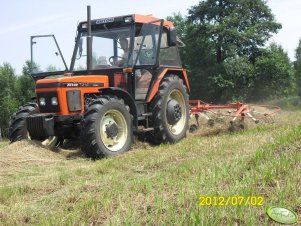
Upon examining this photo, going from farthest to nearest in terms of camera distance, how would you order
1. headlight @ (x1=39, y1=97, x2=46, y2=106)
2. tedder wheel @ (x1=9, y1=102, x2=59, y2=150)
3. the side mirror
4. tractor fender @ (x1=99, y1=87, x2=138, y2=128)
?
the side mirror < tedder wheel @ (x1=9, y1=102, x2=59, y2=150) < tractor fender @ (x1=99, y1=87, x2=138, y2=128) < headlight @ (x1=39, y1=97, x2=46, y2=106)

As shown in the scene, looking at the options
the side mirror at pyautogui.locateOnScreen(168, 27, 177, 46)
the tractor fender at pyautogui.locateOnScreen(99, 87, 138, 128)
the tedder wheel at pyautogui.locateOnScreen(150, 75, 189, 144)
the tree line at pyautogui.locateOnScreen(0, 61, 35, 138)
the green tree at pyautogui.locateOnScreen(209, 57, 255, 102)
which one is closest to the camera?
the tractor fender at pyautogui.locateOnScreen(99, 87, 138, 128)

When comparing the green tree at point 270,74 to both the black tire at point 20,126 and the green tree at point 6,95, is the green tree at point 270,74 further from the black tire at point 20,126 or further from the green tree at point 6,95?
the green tree at point 6,95

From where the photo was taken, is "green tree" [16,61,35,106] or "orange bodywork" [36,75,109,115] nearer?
"orange bodywork" [36,75,109,115]

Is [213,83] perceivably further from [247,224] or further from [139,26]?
[247,224]

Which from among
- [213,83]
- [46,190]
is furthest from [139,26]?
[213,83]

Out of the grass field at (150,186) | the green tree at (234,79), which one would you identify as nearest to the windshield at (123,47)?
the grass field at (150,186)

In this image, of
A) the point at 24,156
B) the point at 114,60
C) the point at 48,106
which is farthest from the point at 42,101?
the point at 114,60

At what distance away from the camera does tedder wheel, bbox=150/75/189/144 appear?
27.3 ft

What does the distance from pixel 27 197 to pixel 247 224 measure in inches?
97.3

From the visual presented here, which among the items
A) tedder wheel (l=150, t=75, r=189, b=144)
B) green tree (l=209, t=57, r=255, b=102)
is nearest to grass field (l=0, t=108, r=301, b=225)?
tedder wheel (l=150, t=75, r=189, b=144)

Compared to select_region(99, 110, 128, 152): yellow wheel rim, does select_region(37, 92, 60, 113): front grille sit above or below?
above

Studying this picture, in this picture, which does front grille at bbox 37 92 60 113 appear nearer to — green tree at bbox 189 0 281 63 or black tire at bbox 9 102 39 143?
black tire at bbox 9 102 39 143

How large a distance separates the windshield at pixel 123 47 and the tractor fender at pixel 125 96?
0.56 m

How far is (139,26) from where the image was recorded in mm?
8055
